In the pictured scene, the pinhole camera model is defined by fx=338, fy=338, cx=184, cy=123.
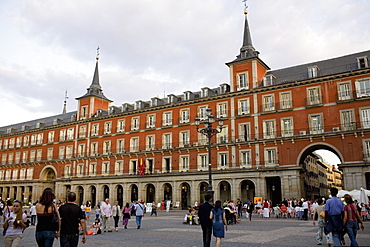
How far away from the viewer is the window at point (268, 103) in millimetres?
37406

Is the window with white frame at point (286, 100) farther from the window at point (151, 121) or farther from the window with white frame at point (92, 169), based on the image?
the window with white frame at point (92, 169)

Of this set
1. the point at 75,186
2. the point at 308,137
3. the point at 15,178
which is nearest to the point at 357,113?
the point at 308,137

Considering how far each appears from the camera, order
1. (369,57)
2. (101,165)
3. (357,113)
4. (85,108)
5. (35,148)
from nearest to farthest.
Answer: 1. (357,113)
2. (369,57)
3. (101,165)
4. (85,108)
5. (35,148)

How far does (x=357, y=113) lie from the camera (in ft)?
107

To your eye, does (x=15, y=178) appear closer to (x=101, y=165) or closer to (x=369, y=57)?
(x=101, y=165)

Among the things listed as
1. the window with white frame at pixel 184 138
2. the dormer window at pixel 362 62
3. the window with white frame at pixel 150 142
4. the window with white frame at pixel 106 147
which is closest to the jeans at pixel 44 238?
the dormer window at pixel 362 62

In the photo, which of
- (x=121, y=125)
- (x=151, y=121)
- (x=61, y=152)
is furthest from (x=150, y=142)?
(x=61, y=152)

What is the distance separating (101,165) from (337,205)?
44156mm

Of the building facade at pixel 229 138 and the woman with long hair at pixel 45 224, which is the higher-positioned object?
the building facade at pixel 229 138

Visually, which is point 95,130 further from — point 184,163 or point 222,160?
point 222,160

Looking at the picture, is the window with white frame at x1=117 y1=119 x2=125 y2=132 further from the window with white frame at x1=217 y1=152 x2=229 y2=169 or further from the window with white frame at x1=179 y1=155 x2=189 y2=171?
the window with white frame at x1=217 y1=152 x2=229 y2=169

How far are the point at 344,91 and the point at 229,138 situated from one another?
13.2 m

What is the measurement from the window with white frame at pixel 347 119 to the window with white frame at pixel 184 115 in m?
18.1

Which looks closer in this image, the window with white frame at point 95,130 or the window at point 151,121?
the window at point 151,121
